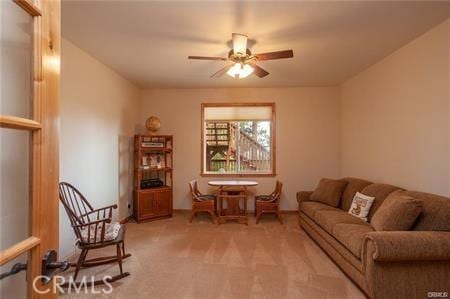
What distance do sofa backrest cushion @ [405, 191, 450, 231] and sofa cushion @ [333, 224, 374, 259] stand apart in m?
0.46

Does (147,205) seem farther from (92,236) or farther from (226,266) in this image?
(226,266)

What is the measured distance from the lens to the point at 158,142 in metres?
4.98

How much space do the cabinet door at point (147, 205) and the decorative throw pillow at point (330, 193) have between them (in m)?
2.88

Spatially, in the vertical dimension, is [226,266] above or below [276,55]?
below

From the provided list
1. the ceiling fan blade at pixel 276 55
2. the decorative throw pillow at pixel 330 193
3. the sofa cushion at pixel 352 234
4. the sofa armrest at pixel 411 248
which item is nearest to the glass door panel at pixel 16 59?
the ceiling fan blade at pixel 276 55

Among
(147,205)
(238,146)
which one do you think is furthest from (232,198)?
(147,205)

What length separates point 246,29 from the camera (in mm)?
2770

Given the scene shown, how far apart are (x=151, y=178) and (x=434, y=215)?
14.7ft

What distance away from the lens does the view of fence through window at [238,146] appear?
5445mm

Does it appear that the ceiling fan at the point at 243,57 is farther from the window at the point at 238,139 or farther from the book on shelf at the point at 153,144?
the book on shelf at the point at 153,144

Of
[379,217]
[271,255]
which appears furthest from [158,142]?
[379,217]

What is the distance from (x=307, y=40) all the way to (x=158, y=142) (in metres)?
3.27

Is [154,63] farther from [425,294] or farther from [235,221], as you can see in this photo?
[425,294]

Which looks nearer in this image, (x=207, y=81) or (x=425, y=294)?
(x=425, y=294)
